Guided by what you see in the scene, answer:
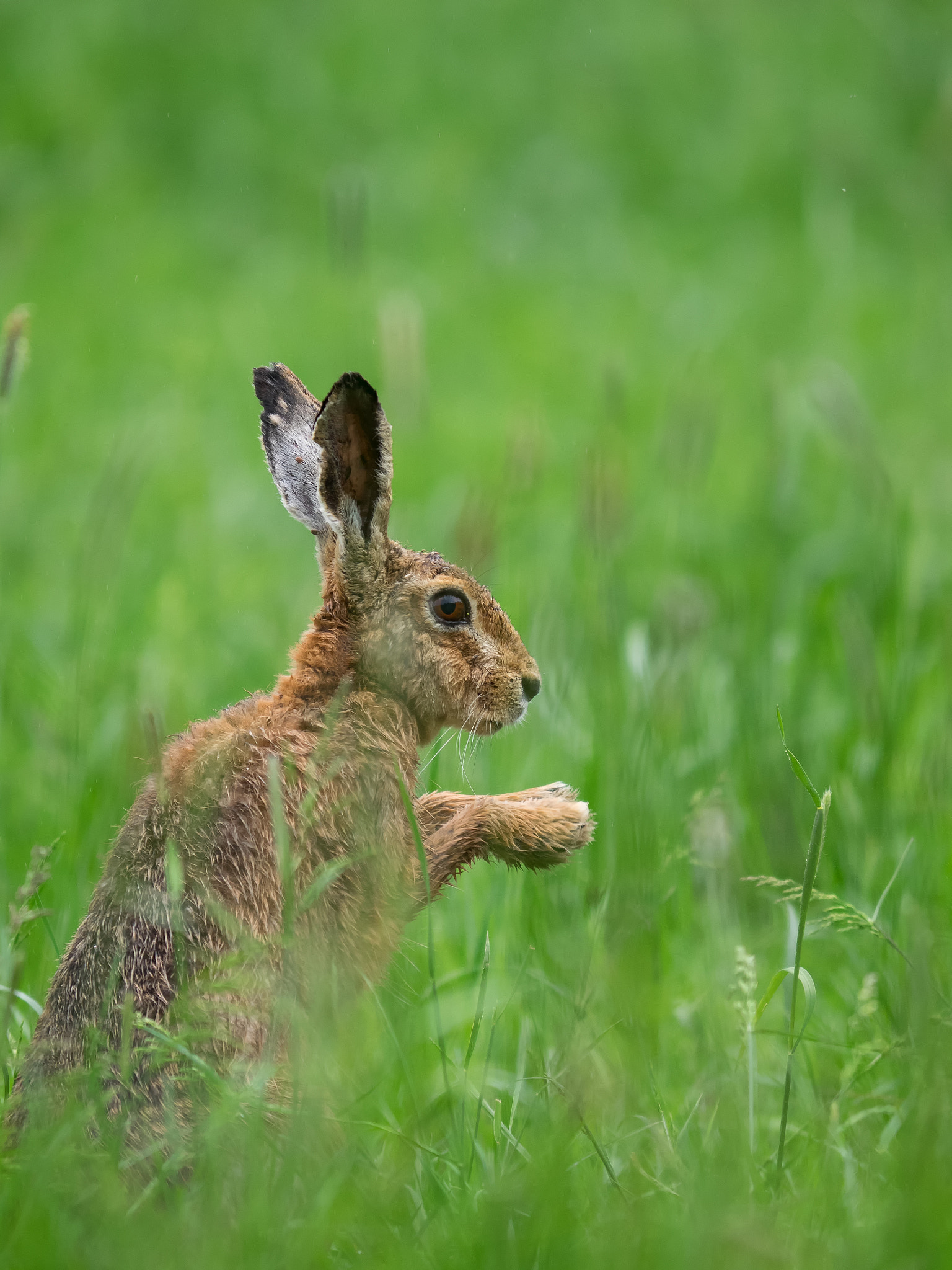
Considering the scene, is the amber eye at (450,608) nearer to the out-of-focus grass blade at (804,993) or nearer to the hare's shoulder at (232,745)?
the hare's shoulder at (232,745)

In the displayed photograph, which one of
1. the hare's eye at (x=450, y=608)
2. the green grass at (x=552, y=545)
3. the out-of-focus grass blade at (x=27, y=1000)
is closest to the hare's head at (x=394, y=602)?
the hare's eye at (x=450, y=608)

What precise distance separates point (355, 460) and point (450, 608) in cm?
48

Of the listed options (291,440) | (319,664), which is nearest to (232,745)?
(319,664)

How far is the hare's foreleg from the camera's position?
11.7ft

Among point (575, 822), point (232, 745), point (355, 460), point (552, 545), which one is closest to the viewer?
point (232, 745)

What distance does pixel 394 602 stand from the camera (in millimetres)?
3742

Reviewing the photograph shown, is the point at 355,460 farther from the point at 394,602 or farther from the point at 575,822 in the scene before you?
the point at 575,822

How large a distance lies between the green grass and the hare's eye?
0.64 ft

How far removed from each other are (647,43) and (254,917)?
1195 centimetres

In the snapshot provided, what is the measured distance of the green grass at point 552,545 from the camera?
2.56m

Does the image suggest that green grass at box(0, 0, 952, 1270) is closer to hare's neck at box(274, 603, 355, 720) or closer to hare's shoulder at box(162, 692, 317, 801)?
hare's shoulder at box(162, 692, 317, 801)

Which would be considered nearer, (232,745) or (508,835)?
(232,745)

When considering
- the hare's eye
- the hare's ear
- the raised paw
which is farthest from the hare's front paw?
the hare's ear

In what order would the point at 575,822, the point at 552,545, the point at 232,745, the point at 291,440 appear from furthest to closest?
the point at 552,545 < the point at 291,440 < the point at 575,822 < the point at 232,745
